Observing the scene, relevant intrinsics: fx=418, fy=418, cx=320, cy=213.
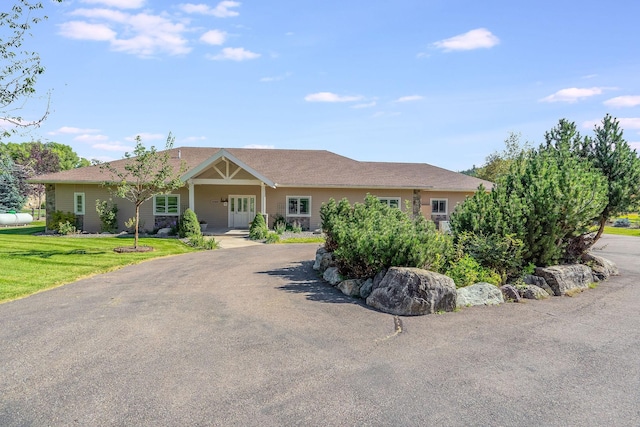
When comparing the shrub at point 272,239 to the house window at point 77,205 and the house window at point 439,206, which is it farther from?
the house window at point 439,206

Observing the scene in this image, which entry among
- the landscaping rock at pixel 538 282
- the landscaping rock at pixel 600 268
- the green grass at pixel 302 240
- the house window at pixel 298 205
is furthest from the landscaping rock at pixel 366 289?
the house window at pixel 298 205

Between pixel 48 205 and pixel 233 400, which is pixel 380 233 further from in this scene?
pixel 48 205

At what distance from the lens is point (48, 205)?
24.2 m

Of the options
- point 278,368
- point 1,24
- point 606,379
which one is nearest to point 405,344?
point 278,368

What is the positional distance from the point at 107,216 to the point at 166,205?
10.4 feet

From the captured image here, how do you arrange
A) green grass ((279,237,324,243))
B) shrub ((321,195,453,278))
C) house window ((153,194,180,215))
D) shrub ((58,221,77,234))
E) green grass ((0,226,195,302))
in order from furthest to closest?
house window ((153,194,180,215))
shrub ((58,221,77,234))
green grass ((279,237,324,243))
green grass ((0,226,195,302))
shrub ((321,195,453,278))

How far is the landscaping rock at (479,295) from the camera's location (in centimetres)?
841

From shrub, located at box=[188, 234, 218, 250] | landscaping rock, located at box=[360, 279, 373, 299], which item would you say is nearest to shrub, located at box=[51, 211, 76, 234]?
shrub, located at box=[188, 234, 218, 250]

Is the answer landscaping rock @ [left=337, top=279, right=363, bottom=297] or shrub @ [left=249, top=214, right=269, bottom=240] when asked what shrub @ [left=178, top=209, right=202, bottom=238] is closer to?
shrub @ [left=249, top=214, right=269, bottom=240]

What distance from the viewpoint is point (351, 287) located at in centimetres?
916

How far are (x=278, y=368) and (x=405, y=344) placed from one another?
2032 millimetres

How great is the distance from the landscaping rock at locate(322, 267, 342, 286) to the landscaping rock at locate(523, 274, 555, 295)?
4.45 metres

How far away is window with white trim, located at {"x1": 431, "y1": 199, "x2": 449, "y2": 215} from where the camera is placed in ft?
94.9

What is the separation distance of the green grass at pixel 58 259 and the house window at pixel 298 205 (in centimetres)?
782
